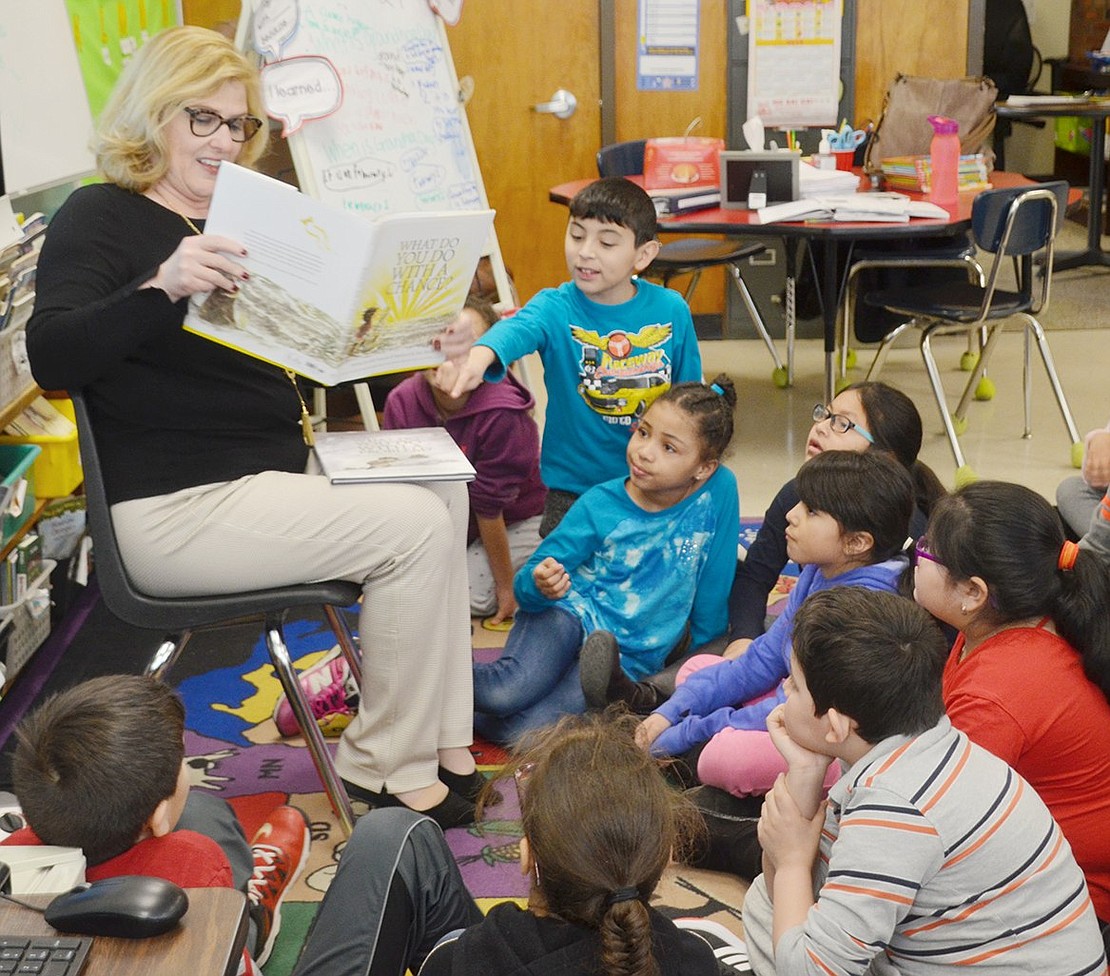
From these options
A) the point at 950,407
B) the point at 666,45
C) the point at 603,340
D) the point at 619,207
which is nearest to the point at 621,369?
the point at 603,340

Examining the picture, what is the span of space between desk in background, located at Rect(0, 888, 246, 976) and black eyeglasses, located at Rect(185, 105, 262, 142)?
1313mm

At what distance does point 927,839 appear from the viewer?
130 centimetres

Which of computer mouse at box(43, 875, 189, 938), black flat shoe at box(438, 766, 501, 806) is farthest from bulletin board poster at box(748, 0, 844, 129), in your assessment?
computer mouse at box(43, 875, 189, 938)

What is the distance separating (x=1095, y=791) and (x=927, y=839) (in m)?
0.42

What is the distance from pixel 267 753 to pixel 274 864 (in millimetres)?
504

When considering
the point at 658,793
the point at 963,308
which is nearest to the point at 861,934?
the point at 658,793

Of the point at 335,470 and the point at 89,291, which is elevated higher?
the point at 89,291

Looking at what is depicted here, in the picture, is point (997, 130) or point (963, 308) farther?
point (997, 130)

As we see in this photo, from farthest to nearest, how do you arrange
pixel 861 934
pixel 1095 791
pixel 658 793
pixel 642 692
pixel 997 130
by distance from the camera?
pixel 997 130 → pixel 642 692 → pixel 1095 791 → pixel 861 934 → pixel 658 793

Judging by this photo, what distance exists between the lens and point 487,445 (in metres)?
2.89

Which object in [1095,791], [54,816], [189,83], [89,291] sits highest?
[189,83]

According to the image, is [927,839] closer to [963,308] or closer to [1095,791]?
[1095,791]

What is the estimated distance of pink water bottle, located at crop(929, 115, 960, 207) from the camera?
3.99 metres

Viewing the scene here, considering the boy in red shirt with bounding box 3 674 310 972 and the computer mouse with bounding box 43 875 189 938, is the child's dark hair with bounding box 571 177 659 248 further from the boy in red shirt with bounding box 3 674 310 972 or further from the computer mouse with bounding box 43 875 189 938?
the computer mouse with bounding box 43 875 189 938
